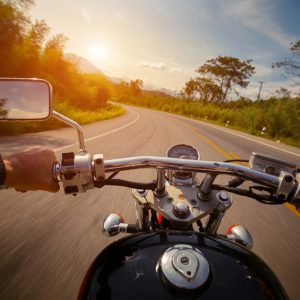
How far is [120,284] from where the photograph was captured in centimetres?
83

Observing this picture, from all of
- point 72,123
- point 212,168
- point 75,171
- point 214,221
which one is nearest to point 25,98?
point 72,123

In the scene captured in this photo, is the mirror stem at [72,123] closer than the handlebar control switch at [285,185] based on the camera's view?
No

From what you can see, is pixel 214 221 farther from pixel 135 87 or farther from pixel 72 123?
pixel 135 87

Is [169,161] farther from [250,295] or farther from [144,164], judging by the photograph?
[250,295]

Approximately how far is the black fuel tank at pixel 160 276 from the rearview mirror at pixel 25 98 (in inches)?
42.1

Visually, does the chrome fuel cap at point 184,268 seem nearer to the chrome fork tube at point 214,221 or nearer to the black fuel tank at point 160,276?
the black fuel tank at point 160,276

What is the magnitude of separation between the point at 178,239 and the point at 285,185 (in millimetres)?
544

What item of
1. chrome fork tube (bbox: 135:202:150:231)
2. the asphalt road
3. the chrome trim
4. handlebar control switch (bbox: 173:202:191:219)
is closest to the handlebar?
the chrome trim

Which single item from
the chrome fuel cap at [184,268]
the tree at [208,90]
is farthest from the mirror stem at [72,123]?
the tree at [208,90]

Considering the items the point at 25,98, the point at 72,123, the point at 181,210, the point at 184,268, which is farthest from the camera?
the point at 25,98

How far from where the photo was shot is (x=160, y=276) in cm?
84

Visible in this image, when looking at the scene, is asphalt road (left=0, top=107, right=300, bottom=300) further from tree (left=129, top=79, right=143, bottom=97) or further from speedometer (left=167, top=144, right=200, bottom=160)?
tree (left=129, top=79, right=143, bottom=97)

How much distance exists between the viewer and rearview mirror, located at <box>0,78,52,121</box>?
5.45 ft

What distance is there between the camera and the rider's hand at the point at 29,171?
3.70 ft
